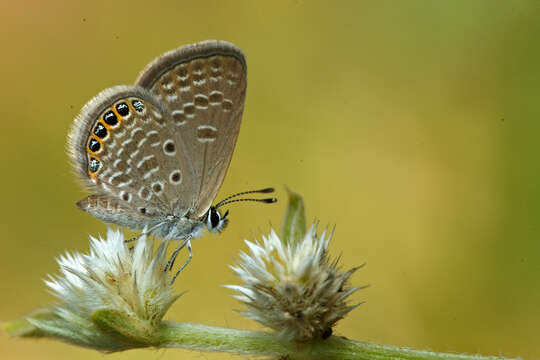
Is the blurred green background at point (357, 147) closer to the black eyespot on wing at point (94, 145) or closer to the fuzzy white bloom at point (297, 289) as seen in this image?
the black eyespot on wing at point (94, 145)

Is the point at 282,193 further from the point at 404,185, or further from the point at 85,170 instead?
the point at 85,170

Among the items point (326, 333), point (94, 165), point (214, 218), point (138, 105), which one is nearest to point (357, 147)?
point (214, 218)

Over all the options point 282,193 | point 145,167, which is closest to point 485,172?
point 282,193

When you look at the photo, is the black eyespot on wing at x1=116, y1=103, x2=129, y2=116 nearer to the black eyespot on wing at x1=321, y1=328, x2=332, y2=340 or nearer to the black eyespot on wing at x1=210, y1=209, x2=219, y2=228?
the black eyespot on wing at x1=210, y1=209, x2=219, y2=228

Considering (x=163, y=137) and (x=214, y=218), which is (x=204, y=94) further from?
(x=214, y=218)

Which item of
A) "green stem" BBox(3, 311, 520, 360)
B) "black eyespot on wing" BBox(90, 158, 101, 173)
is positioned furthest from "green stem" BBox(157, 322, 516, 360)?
"black eyespot on wing" BBox(90, 158, 101, 173)

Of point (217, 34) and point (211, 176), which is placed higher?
point (217, 34)
